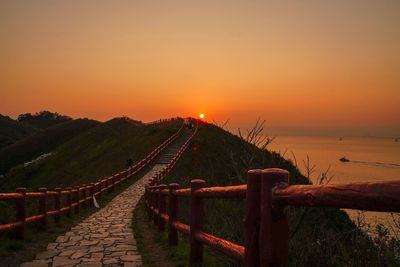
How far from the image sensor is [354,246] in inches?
228

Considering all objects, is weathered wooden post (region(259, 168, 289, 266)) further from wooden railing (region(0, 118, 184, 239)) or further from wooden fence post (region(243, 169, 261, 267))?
wooden railing (region(0, 118, 184, 239))

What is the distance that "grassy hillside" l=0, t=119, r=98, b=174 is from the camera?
89062 millimetres

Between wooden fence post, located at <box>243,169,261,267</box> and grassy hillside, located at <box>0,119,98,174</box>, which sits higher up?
grassy hillside, located at <box>0,119,98,174</box>

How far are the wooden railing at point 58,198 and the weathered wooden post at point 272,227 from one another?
6.81m

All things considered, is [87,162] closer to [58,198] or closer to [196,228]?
[58,198]

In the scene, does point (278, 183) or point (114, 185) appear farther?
point (114, 185)

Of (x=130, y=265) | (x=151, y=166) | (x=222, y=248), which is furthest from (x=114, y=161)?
(x=222, y=248)

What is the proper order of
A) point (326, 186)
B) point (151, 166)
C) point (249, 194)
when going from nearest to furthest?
point (326, 186), point (249, 194), point (151, 166)

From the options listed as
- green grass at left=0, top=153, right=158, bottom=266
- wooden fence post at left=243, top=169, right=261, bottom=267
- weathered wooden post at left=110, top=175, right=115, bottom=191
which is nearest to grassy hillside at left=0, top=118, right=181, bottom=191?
weathered wooden post at left=110, top=175, right=115, bottom=191

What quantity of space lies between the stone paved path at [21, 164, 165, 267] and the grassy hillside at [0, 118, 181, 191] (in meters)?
25.7

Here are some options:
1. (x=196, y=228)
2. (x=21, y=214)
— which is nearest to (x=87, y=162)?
(x=21, y=214)

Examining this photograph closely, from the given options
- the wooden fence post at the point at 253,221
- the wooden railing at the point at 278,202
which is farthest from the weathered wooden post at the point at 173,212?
the wooden fence post at the point at 253,221

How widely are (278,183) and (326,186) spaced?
60cm

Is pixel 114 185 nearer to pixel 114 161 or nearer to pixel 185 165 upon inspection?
pixel 185 165
